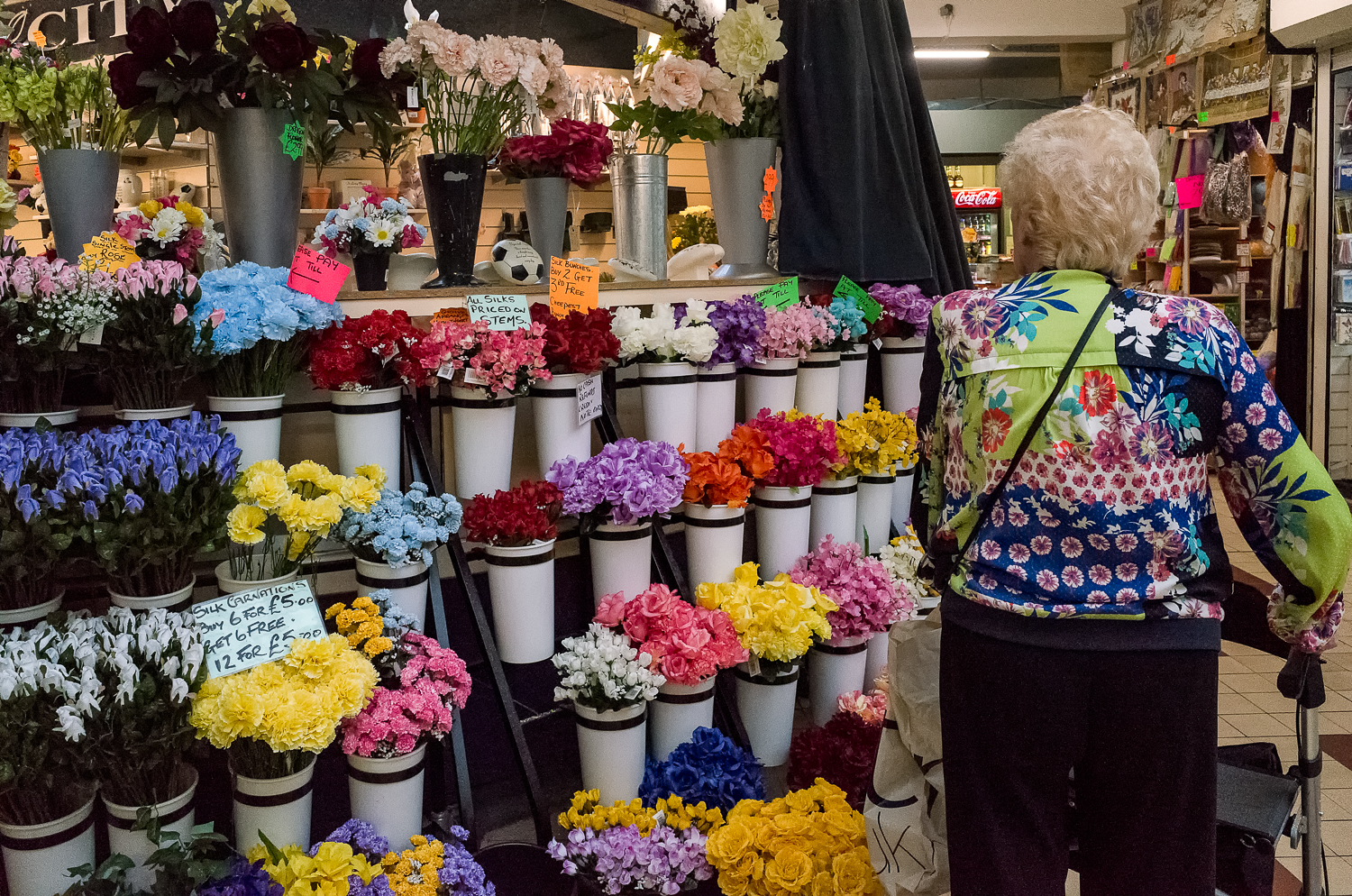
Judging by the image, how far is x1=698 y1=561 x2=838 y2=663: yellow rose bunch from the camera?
234 cm

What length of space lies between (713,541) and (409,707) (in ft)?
2.96

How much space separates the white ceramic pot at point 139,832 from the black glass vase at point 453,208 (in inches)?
47.5

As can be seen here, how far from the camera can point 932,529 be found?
1.83 meters

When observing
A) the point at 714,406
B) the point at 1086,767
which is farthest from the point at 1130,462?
the point at 714,406

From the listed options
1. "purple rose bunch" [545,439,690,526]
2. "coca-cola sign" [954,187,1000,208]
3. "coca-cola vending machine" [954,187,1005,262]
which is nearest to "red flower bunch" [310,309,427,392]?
"purple rose bunch" [545,439,690,526]

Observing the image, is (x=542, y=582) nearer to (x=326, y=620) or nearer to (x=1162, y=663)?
(x=326, y=620)

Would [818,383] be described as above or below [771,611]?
above

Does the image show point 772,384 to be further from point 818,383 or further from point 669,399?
point 669,399

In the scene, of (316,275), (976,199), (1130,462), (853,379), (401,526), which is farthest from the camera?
(976,199)

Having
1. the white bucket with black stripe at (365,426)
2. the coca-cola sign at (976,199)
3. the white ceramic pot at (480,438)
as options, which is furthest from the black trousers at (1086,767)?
the coca-cola sign at (976,199)

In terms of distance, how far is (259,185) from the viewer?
2.16 metres

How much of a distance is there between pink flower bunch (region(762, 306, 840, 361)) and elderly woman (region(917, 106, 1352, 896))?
3.47ft

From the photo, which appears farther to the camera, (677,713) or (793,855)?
(677,713)

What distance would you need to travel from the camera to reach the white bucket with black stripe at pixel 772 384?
2.69 metres
